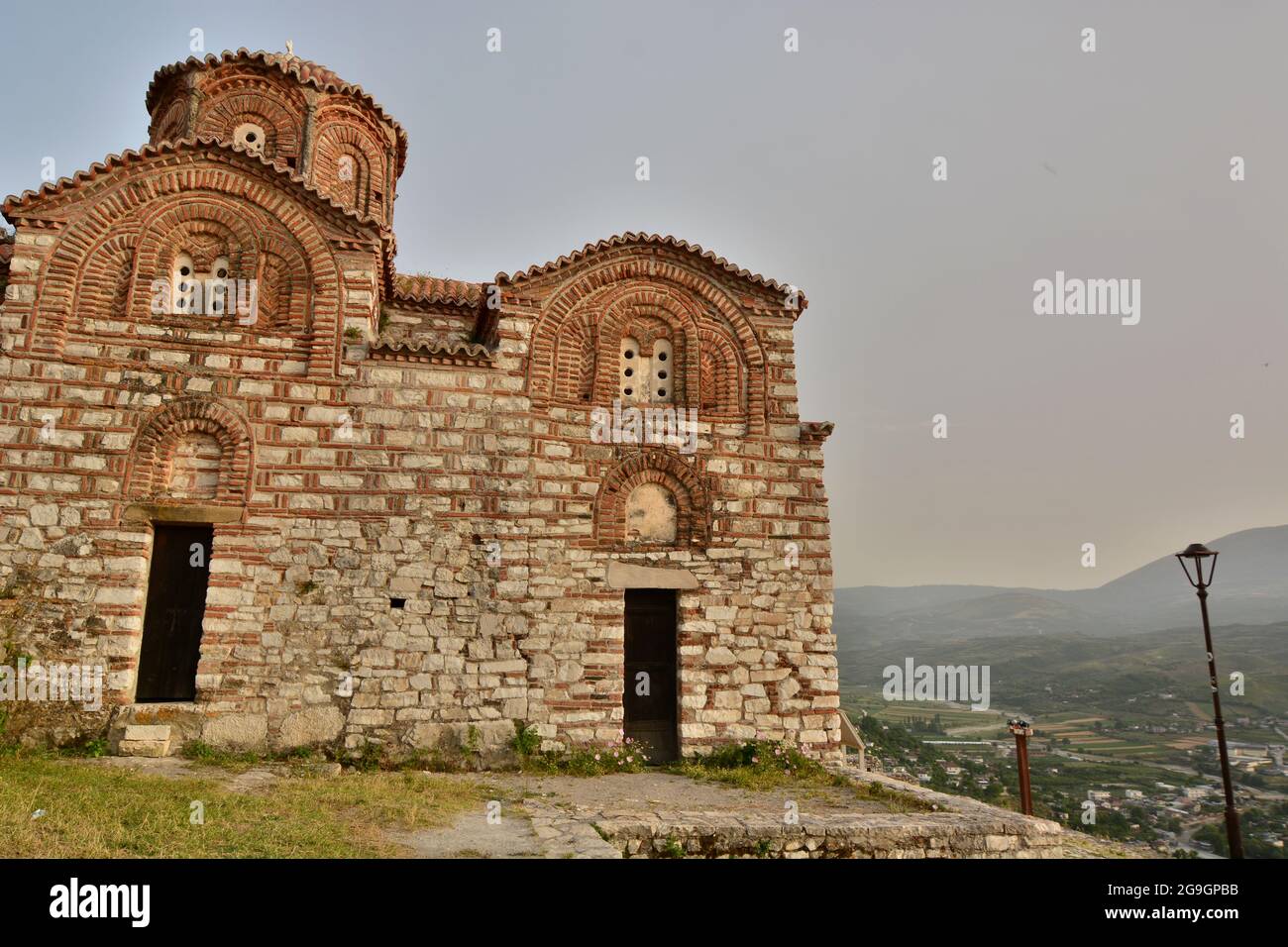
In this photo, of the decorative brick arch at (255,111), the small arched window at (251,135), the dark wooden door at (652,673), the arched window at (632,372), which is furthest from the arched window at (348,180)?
the dark wooden door at (652,673)

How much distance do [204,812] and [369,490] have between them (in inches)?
178

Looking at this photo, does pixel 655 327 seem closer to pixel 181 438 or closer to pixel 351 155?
pixel 181 438

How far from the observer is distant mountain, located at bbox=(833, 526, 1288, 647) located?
65.5 meters

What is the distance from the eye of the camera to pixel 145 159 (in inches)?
388

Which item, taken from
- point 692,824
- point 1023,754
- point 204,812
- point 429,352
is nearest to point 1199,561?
point 1023,754

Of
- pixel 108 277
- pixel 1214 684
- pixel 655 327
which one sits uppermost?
pixel 655 327

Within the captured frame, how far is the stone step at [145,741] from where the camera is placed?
27.3ft

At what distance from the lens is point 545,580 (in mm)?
9906

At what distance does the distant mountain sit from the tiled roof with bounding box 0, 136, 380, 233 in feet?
194

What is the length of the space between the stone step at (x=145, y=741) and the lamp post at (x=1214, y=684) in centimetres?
1287

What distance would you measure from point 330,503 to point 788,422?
6.44 metres

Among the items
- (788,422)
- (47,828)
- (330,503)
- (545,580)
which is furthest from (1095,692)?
(47,828)

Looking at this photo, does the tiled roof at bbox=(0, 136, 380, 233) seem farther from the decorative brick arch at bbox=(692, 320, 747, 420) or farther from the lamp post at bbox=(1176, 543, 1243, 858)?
the lamp post at bbox=(1176, 543, 1243, 858)

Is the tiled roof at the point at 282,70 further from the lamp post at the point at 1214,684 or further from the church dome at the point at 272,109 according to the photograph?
the lamp post at the point at 1214,684
